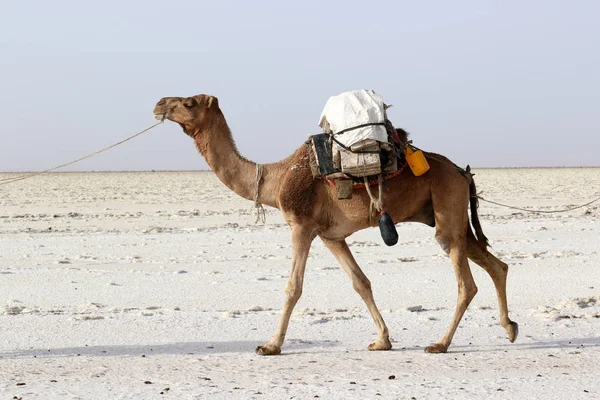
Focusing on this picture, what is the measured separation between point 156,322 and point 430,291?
13.2ft

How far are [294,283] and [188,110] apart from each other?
203 cm

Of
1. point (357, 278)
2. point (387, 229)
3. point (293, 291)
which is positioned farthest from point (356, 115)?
point (293, 291)

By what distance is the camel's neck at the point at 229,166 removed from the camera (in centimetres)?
924

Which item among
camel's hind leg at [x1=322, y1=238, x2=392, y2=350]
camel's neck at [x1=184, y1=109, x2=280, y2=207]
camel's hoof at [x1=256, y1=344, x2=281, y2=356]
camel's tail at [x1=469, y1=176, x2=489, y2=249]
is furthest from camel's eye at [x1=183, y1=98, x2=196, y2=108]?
camel's tail at [x1=469, y1=176, x2=489, y2=249]

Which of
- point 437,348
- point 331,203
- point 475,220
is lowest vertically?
point 437,348

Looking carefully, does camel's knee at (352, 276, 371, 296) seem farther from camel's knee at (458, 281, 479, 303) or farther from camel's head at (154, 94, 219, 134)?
camel's head at (154, 94, 219, 134)

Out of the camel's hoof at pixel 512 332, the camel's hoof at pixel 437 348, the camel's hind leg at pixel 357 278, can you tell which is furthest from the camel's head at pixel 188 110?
the camel's hoof at pixel 512 332

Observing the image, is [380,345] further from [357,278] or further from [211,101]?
[211,101]

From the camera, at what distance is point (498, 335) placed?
30.9ft

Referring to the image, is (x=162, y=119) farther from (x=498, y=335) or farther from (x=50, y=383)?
(x=498, y=335)

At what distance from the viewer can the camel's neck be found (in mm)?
9242

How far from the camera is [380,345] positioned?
28.5 ft

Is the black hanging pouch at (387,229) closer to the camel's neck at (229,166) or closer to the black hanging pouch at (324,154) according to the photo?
the black hanging pouch at (324,154)

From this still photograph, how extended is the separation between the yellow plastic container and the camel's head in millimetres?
2004
